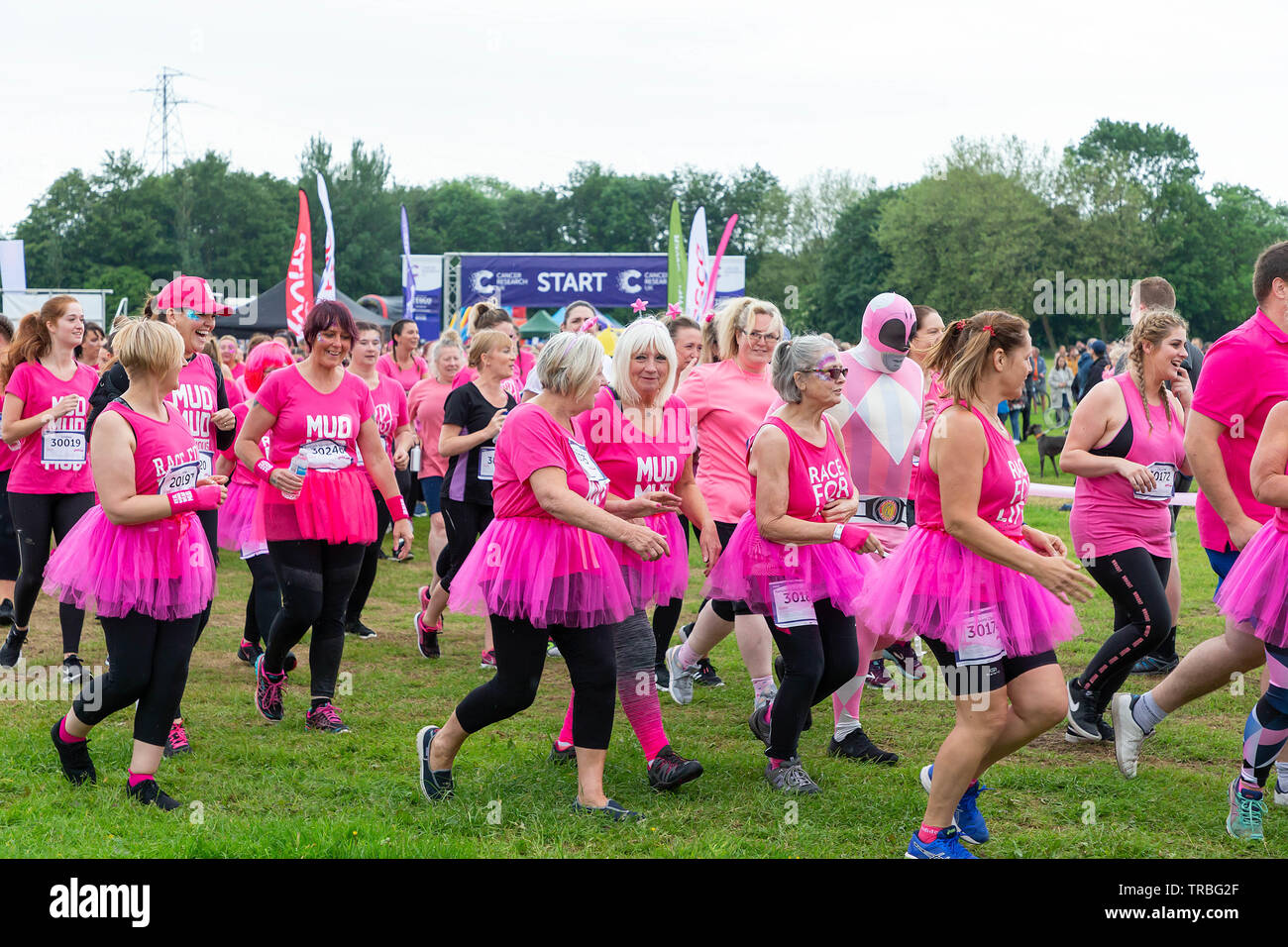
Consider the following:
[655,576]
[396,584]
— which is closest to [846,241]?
[396,584]

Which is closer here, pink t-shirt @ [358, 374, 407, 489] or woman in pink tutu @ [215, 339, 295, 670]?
woman in pink tutu @ [215, 339, 295, 670]

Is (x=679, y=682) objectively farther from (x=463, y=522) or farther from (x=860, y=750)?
Answer: (x=463, y=522)

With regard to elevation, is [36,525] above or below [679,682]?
above

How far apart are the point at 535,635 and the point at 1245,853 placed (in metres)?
2.66

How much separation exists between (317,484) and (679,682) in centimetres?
223

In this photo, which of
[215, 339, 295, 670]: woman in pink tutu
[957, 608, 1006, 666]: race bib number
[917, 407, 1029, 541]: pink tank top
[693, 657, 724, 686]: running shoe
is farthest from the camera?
[693, 657, 724, 686]: running shoe

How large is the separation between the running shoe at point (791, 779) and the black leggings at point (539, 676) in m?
0.80

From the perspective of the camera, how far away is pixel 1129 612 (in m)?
5.46

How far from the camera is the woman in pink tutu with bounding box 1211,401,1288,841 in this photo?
13.4 ft

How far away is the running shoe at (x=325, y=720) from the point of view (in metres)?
5.84

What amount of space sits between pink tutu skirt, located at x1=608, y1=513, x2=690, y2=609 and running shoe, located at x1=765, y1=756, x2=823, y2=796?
85cm

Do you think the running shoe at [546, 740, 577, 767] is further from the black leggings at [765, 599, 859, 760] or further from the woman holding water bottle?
the woman holding water bottle

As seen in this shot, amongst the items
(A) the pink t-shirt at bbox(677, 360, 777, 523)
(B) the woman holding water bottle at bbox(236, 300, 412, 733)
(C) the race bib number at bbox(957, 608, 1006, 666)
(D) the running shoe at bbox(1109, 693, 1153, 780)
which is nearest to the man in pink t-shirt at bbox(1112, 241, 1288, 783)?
(D) the running shoe at bbox(1109, 693, 1153, 780)

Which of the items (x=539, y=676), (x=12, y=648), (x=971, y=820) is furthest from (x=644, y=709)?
(x=12, y=648)
